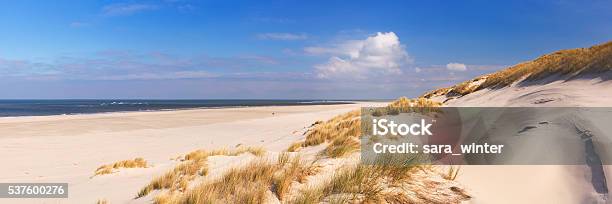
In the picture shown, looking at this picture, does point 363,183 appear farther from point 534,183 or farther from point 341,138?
point 341,138

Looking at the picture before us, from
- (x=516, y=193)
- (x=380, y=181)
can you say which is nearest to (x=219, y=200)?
(x=380, y=181)

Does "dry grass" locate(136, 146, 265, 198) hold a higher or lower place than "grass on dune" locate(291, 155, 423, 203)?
lower

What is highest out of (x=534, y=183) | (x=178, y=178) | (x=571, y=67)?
(x=571, y=67)

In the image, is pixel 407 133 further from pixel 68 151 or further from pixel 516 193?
pixel 68 151

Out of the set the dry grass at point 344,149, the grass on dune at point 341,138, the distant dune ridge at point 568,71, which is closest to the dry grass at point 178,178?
the dry grass at point 344,149

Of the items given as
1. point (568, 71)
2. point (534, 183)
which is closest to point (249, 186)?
point (534, 183)

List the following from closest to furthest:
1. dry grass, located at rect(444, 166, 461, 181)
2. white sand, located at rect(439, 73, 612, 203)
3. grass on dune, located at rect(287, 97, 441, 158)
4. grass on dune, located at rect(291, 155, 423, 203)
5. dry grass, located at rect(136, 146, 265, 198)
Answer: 1. grass on dune, located at rect(291, 155, 423, 203)
2. white sand, located at rect(439, 73, 612, 203)
3. dry grass, located at rect(444, 166, 461, 181)
4. dry grass, located at rect(136, 146, 265, 198)
5. grass on dune, located at rect(287, 97, 441, 158)

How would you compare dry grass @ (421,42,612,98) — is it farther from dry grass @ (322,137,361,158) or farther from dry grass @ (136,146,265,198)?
dry grass @ (136,146,265,198)

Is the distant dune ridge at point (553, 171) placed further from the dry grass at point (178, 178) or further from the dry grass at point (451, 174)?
Result: the dry grass at point (178, 178)

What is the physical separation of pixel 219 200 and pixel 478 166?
15.1 ft

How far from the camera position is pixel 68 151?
704 inches

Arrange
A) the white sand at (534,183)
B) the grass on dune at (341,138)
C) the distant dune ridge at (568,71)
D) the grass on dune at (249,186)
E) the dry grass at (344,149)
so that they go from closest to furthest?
the grass on dune at (249,186), the white sand at (534,183), the dry grass at (344,149), the grass on dune at (341,138), the distant dune ridge at (568,71)

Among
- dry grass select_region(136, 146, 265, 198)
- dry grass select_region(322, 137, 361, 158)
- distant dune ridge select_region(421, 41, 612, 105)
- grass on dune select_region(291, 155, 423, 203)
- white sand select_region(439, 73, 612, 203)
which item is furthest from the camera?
distant dune ridge select_region(421, 41, 612, 105)

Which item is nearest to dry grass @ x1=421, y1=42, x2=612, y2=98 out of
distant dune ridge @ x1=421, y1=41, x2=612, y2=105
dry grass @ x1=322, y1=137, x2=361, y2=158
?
distant dune ridge @ x1=421, y1=41, x2=612, y2=105
